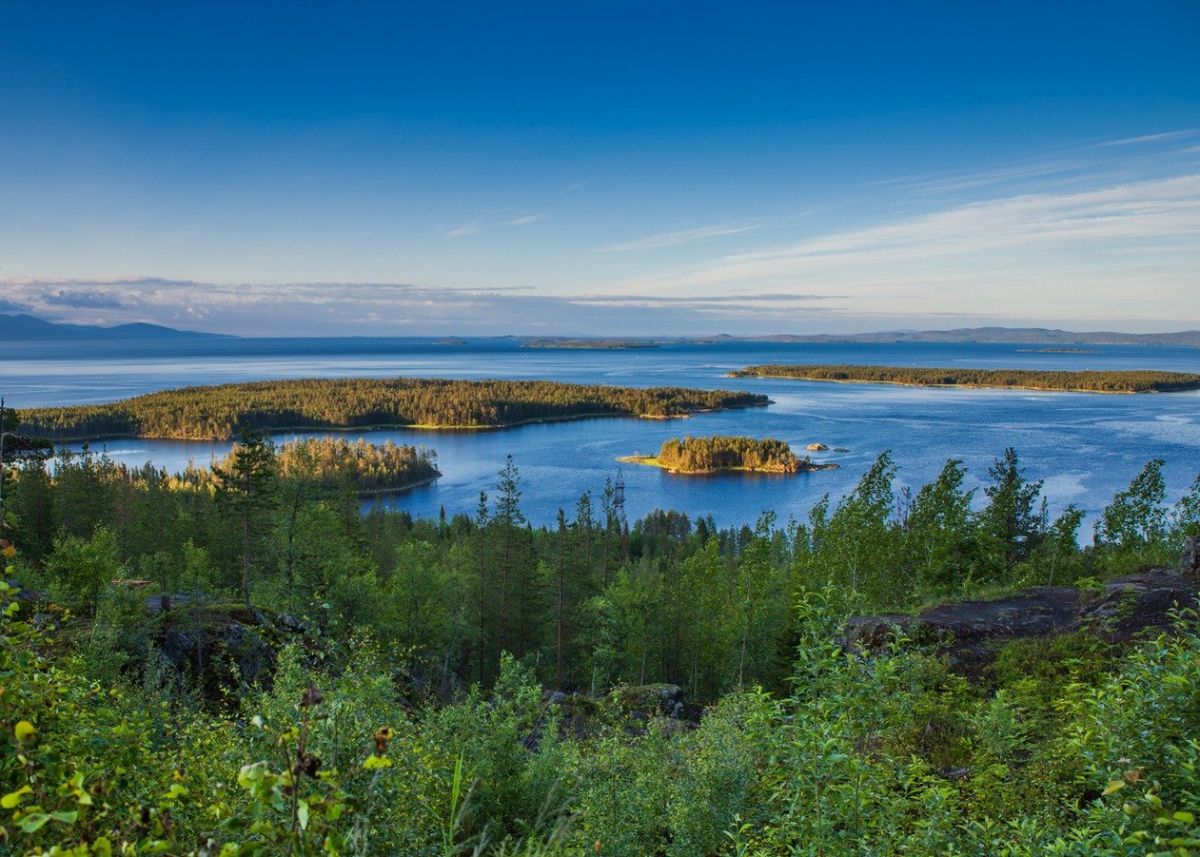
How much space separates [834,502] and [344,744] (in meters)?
85.2

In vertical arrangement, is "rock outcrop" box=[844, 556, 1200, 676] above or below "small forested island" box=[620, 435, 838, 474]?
above

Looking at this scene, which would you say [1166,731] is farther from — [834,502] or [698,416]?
[698,416]

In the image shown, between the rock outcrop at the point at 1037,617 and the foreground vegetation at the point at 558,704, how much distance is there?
1.02m

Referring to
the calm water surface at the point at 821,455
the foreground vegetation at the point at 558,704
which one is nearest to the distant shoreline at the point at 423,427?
the calm water surface at the point at 821,455

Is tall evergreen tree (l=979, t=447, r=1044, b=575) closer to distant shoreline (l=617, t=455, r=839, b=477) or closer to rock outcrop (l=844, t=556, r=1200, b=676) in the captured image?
rock outcrop (l=844, t=556, r=1200, b=676)

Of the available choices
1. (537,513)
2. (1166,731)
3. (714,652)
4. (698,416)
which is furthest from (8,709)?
(698,416)

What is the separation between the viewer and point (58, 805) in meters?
3.29

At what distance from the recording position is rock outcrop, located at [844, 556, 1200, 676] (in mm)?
16359

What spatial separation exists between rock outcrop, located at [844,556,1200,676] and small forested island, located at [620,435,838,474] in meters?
93.7

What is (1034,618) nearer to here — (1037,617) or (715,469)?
(1037,617)

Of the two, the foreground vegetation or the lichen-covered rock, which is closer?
the foreground vegetation

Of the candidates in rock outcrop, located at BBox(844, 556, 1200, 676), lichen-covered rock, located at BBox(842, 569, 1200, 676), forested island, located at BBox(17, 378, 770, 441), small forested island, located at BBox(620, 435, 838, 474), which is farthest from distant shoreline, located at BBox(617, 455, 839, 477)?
lichen-covered rock, located at BBox(842, 569, 1200, 676)

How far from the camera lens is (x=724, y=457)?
404ft

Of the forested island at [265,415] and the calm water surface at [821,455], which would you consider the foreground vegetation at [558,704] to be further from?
the forested island at [265,415]
